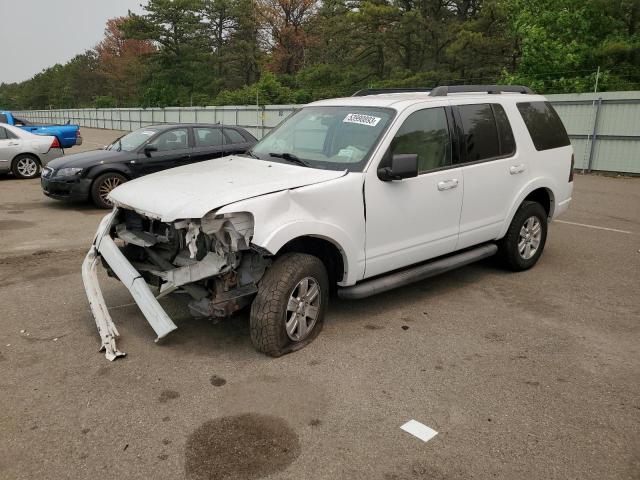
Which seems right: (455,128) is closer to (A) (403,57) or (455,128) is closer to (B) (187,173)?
(B) (187,173)

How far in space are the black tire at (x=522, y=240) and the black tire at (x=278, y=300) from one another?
106 inches

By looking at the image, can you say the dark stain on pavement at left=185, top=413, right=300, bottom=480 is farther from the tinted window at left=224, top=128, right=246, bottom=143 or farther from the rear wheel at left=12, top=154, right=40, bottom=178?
the rear wheel at left=12, top=154, right=40, bottom=178

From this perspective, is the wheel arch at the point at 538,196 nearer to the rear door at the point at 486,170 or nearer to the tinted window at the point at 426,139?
the rear door at the point at 486,170

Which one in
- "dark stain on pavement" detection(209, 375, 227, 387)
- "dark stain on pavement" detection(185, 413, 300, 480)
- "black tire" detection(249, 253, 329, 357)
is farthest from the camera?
"black tire" detection(249, 253, 329, 357)

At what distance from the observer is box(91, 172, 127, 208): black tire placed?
9.87 meters

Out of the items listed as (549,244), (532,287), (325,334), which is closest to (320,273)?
(325,334)

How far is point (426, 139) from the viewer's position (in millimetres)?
4875

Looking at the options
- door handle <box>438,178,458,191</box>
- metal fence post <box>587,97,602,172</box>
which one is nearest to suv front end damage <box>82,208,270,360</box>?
door handle <box>438,178,458,191</box>

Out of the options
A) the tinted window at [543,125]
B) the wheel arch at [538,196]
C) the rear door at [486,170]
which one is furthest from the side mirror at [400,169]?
the tinted window at [543,125]

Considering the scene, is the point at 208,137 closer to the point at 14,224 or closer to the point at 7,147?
the point at 14,224

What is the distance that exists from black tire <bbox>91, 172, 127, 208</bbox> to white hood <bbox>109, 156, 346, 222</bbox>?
5.56m

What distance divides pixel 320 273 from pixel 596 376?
6.81 ft

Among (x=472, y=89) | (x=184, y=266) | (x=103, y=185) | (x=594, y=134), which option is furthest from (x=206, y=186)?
(x=594, y=134)

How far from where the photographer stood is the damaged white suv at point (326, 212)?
154 inches
